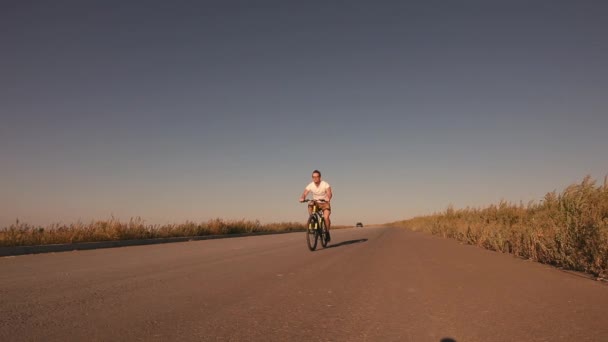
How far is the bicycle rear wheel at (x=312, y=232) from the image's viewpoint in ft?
36.1

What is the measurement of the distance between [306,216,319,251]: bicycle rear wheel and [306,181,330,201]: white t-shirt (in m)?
0.68

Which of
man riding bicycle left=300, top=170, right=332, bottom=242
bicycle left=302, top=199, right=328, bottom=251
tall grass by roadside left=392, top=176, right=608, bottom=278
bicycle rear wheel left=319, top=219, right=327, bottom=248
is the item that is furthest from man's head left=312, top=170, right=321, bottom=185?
tall grass by roadside left=392, top=176, right=608, bottom=278

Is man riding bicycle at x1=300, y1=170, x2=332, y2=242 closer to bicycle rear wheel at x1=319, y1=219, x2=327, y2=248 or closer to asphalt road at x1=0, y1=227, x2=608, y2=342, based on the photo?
bicycle rear wheel at x1=319, y1=219, x2=327, y2=248

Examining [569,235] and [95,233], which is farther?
[95,233]

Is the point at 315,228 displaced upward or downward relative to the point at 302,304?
upward

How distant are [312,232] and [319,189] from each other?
4.31 feet

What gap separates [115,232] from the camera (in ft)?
52.8

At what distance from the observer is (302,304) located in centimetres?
417

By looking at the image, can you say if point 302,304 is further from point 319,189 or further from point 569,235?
point 319,189

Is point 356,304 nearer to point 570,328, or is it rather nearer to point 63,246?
point 570,328

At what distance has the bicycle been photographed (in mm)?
11125

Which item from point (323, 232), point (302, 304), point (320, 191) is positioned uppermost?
point (320, 191)

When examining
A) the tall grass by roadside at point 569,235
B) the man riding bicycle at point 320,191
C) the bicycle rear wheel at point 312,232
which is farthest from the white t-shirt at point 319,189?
the tall grass by roadside at point 569,235

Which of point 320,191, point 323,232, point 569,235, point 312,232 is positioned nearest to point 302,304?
point 569,235
